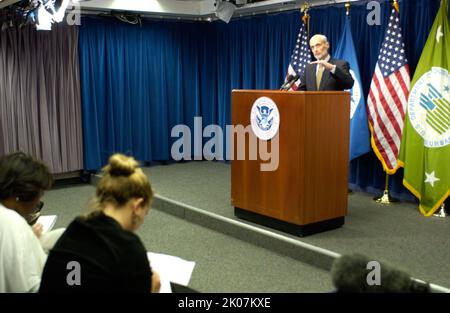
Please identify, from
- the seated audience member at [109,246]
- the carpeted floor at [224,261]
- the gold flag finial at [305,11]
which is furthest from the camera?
the gold flag finial at [305,11]

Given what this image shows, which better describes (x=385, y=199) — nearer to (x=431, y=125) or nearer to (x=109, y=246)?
(x=431, y=125)

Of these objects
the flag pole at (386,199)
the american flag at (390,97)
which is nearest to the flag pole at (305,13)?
the american flag at (390,97)

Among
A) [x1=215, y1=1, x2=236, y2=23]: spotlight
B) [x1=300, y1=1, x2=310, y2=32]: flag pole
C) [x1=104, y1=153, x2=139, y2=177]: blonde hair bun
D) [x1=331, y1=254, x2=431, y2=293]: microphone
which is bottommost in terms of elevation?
[x1=331, y1=254, x2=431, y2=293]: microphone

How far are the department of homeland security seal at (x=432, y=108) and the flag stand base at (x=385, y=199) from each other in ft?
2.36

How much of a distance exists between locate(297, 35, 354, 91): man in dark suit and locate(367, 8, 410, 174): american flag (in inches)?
26.0

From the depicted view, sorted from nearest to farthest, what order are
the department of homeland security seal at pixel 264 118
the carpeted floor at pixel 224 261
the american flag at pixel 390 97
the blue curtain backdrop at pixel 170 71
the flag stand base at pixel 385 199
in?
the carpeted floor at pixel 224 261 → the department of homeland security seal at pixel 264 118 → the american flag at pixel 390 97 → the flag stand base at pixel 385 199 → the blue curtain backdrop at pixel 170 71

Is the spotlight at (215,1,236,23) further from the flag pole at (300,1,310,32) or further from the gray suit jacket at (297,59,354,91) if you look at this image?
the gray suit jacket at (297,59,354,91)

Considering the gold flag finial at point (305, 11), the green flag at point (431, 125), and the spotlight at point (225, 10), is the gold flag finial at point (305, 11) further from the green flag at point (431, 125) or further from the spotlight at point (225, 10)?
the green flag at point (431, 125)

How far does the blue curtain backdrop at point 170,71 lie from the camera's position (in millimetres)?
6227

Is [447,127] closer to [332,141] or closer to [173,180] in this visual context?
[332,141]

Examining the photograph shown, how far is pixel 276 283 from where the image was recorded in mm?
3186

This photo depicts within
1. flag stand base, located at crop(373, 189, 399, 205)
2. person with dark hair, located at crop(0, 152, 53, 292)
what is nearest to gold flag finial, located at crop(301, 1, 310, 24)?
flag stand base, located at crop(373, 189, 399, 205)

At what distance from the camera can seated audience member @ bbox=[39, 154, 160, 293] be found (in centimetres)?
146
